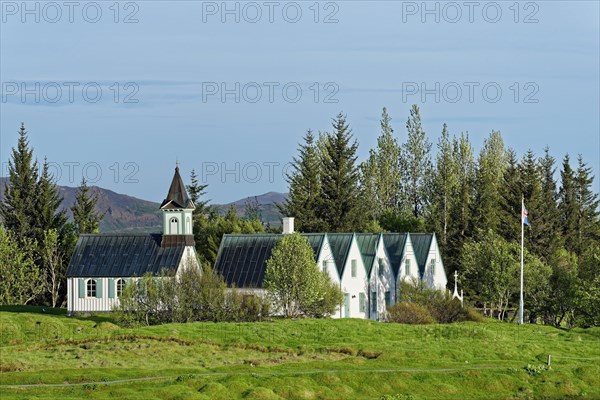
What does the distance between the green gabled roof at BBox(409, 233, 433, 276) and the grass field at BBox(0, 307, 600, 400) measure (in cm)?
1777

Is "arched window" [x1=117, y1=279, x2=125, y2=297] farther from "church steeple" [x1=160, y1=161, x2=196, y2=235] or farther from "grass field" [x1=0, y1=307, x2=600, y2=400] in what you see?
"grass field" [x1=0, y1=307, x2=600, y2=400]

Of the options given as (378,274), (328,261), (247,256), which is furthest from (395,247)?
(247,256)

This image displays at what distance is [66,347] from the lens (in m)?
62.3

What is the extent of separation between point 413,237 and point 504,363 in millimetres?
35398

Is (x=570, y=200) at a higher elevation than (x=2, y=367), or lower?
higher

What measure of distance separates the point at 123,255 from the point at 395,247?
2341 cm

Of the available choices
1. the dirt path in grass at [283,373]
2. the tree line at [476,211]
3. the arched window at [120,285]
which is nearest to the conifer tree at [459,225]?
the tree line at [476,211]

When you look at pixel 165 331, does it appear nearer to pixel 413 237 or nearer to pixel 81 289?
pixel 81 289

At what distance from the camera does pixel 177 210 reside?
89750 mm

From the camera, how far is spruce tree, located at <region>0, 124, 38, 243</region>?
105000mm

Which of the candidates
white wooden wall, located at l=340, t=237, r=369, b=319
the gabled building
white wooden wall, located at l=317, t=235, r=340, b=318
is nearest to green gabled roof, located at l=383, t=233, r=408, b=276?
the gabled building

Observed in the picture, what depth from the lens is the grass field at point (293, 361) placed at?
5194 cm

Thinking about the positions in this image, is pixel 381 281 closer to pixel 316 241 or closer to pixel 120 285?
pixel 316 241

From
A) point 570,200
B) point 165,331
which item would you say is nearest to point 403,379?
point 165,331
